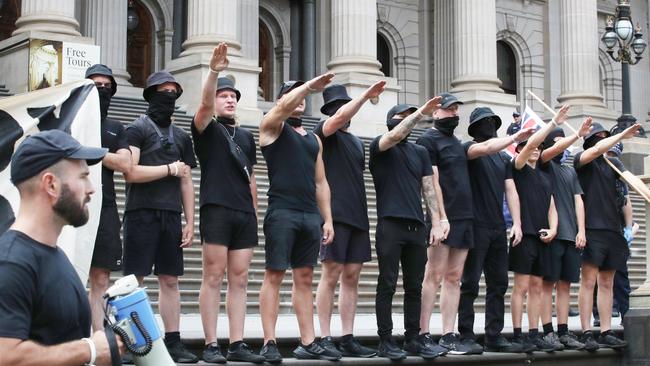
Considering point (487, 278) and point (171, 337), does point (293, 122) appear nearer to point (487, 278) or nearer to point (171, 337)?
point (171, 337)

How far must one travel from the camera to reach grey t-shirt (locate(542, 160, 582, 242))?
10.8 m

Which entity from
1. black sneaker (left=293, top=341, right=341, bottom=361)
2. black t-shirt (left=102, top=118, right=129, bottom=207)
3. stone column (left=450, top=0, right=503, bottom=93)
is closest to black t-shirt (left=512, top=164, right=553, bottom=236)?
black sneaker (left=293, top=341, right=341, bottom=361)

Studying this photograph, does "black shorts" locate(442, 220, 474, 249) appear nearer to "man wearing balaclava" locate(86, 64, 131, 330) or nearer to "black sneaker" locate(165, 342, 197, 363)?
"black sneaker" locate(165, 342, 197, 363)

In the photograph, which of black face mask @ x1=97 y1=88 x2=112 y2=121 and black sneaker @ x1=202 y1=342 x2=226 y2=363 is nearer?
black sneaker @ x1=202 y1=342 x2=226 y2=363

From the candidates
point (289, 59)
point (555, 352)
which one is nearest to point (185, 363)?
point (555, 352)

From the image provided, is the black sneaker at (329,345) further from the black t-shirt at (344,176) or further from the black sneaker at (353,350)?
the black t-shirt at (344,176)

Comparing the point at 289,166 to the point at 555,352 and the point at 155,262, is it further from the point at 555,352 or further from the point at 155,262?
the point at 555,352

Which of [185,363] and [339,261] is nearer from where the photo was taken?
[185,363]

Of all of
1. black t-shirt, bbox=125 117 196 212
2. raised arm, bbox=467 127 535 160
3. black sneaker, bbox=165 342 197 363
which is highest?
raised arm, bbox=467 127 535 160

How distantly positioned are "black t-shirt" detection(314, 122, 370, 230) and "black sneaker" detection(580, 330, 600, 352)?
9.47ft

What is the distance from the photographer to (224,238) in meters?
8.08

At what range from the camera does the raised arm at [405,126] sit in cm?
898

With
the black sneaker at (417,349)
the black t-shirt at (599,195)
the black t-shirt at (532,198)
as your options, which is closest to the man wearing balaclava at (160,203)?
the black sneaker at (417,349)

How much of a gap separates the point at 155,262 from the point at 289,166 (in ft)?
4.05
